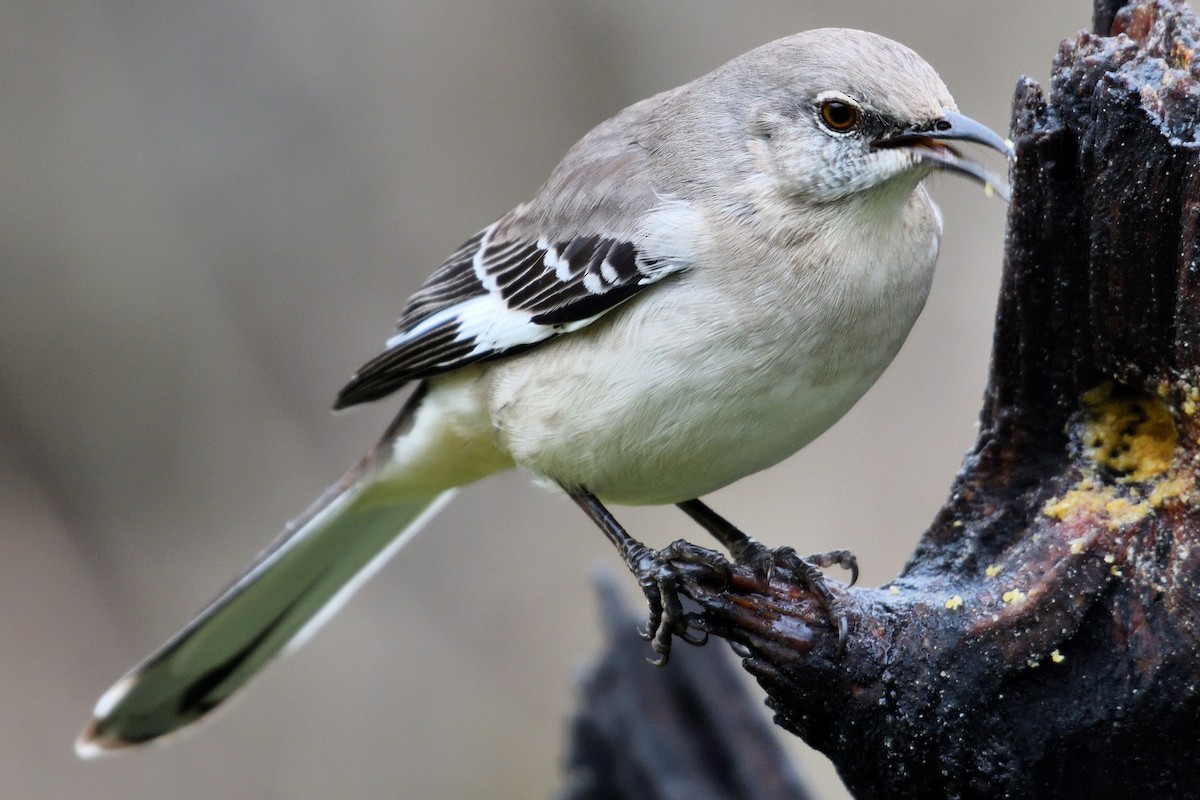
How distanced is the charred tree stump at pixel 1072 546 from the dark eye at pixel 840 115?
515mm

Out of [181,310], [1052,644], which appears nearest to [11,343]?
[181,310]

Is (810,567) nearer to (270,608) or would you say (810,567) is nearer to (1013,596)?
(1013,596)

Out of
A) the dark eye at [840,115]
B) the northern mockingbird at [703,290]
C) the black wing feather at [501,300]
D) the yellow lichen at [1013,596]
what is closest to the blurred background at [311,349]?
the black wing feather at [501,300]

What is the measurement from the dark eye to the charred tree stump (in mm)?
515

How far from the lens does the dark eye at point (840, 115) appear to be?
259 centimetres

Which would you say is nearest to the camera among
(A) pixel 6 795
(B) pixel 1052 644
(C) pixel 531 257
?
(B) pixel 1052 644

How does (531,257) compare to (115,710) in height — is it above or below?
above

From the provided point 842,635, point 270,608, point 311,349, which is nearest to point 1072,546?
point 842,635

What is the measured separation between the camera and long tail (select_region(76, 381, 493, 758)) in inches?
137

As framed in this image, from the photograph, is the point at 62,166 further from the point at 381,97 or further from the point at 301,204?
the point at 381,97

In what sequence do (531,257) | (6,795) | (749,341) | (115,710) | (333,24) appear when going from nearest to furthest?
(749,341)
(531,257)
(115,710)
(6,795)
(333,24)

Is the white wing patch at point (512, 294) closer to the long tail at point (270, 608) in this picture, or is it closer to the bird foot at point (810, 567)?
the long tail at point (270, 608)

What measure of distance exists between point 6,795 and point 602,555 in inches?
121

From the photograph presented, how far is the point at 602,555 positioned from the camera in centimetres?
664
